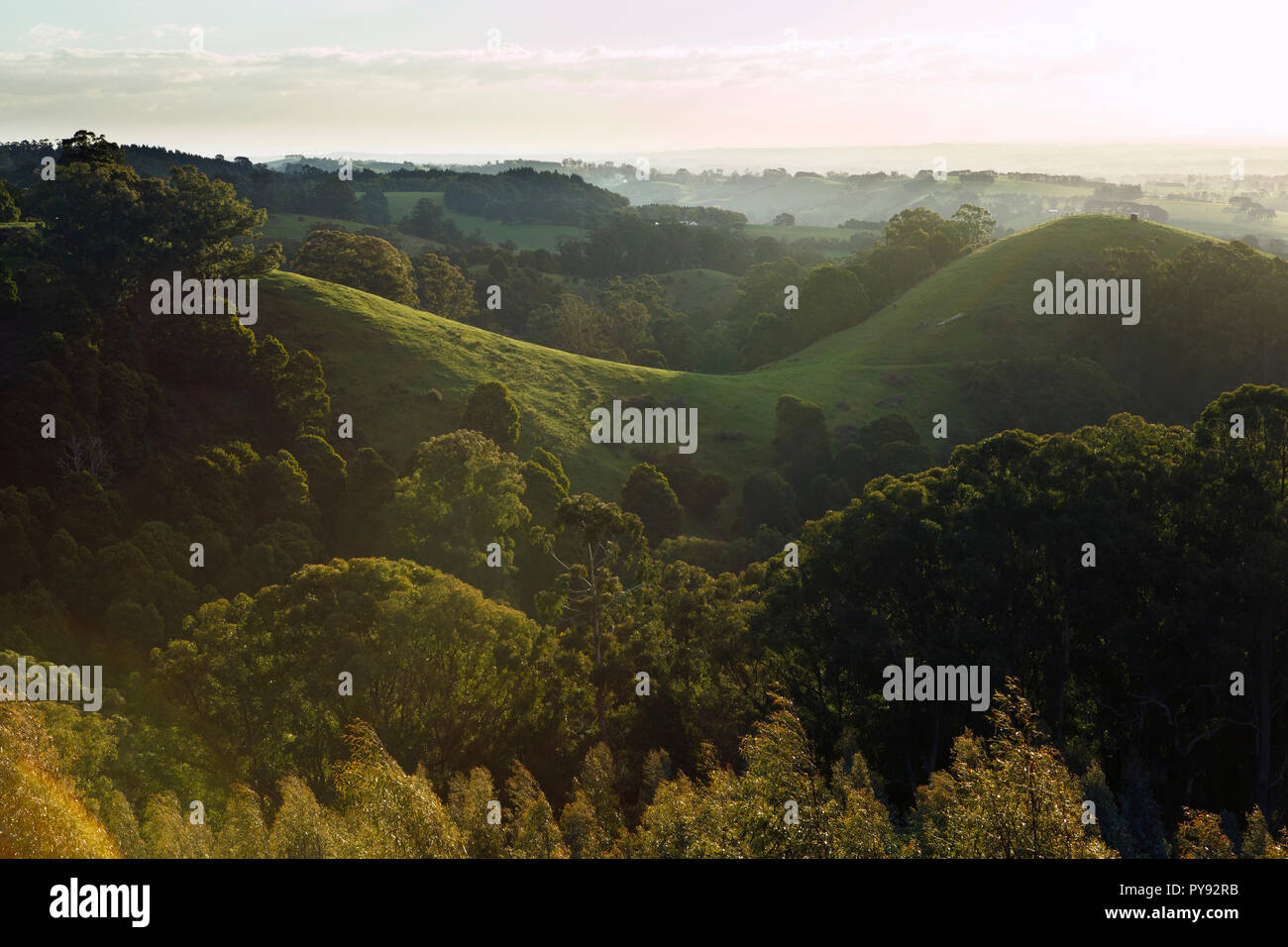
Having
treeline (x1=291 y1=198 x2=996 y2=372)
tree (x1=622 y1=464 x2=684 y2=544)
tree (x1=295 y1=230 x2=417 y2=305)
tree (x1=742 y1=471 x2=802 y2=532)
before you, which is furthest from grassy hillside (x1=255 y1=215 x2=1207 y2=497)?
tree (x1=295 y1=230 x2=417 y2=305)

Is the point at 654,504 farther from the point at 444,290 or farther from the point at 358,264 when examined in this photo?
the point at 444,290

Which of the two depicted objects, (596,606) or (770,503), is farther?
(770,503)

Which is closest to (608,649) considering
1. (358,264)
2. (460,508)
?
(460,508)

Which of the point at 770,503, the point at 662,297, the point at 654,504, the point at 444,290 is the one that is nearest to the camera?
the point at 654,504

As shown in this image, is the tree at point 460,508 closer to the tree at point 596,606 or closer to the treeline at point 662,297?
the tree at point 596,606

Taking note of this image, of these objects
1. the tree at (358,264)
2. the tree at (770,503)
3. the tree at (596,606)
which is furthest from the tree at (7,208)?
the tree at (596,606)
